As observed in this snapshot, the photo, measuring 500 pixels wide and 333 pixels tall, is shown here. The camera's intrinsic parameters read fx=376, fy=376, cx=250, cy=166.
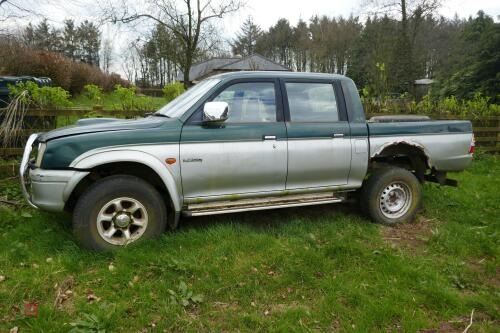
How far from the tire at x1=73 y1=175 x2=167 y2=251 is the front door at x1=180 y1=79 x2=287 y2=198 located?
1.28 ft

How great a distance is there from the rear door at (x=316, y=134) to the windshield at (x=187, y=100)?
0.87m

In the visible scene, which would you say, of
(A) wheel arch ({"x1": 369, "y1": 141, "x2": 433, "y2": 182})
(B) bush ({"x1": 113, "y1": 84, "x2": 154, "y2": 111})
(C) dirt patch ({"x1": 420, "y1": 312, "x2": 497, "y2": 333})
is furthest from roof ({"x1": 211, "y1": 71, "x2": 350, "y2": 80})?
(B) bush ({"x1": 113, "y1": 84, "x2": 154, "y2": 111})

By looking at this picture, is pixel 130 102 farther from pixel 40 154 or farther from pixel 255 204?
pixel 255 204

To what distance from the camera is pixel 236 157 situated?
4039 millimetres

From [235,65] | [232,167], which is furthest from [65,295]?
[235,65]

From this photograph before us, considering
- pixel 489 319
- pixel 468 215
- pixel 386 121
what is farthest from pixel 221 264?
pixel 468 215

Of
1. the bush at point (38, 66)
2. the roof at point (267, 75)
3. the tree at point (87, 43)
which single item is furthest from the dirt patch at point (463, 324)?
the tree at point (87, 43)

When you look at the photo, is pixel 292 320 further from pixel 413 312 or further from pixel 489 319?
pixel 489 319

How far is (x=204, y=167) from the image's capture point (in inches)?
155

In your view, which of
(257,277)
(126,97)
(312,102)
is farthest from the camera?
(126,97)

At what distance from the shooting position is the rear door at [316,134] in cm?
432

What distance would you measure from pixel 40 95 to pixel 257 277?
4707mm

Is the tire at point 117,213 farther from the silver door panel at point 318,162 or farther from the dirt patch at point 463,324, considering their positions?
the dirt patch at point 463,324

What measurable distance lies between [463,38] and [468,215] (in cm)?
3158
